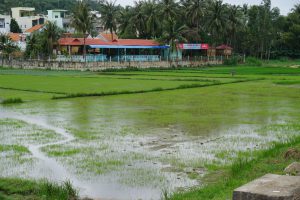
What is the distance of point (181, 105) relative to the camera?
19125 mm

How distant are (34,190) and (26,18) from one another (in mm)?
90860

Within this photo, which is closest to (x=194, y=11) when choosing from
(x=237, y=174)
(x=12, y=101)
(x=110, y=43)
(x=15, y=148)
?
(x=110, y=43)

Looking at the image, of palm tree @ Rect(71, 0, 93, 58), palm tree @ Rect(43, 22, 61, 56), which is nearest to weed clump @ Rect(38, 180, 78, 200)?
palm tree @ Rect(71, 0, 93, 58)

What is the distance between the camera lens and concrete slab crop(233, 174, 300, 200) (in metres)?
4.01

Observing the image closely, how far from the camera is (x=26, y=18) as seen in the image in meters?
93.1

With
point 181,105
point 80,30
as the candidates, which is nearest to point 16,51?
point 80,30

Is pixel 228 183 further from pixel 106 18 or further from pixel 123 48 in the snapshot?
pixel 106 18

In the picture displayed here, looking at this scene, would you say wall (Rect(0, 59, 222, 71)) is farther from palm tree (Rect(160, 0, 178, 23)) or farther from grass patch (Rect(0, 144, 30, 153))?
grass patch (Rect(0, 144, 30, 153))

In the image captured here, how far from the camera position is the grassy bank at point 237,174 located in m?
6.44

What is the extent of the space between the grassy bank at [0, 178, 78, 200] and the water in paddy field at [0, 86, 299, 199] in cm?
40

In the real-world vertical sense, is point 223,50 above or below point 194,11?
below

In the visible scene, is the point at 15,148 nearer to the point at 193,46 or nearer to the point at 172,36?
the point at 172,36

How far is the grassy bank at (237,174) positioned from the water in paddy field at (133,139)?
366 millimetres

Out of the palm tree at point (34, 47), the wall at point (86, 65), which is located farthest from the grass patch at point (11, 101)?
the palm tree at point (34, 47)
